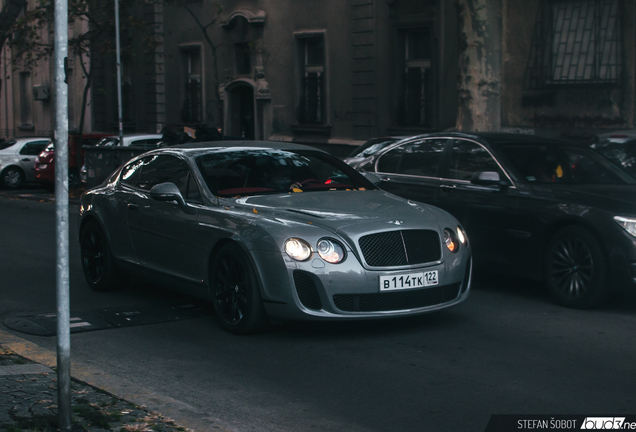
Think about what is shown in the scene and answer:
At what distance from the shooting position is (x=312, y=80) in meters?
24.6

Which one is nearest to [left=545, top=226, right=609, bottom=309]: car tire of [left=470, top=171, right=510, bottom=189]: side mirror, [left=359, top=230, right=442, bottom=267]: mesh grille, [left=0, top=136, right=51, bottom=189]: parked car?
[left=470, top=171, right=510, bottom=189]: side mirror

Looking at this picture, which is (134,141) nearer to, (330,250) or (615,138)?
(615,138)

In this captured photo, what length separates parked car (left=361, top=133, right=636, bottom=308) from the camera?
286 inches

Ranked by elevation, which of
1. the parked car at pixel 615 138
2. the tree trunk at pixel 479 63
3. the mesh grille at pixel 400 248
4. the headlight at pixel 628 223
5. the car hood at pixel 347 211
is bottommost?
the mesh grille at pixel 400 248

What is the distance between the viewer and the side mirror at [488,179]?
8.11 metres

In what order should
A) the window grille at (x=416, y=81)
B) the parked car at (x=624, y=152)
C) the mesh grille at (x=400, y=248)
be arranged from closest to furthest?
the mesh grille at (x=400, y=248) → the parked car at (x=624, y=152) → the window grille at (x=416, y=81)

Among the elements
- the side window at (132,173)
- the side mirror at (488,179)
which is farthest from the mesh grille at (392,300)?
the side window at (132,173)

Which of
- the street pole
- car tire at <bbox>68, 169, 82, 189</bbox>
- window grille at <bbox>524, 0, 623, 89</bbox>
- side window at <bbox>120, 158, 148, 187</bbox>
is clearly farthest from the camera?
car tire at <bbox>68, 169, 82, 189</bbox>

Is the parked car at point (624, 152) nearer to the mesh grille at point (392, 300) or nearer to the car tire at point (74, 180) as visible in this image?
the mesh grille at point (392, 300)

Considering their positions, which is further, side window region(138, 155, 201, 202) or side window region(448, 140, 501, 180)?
side window region(448, 140, 501, 180)

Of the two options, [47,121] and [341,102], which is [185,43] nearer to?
[341,102]

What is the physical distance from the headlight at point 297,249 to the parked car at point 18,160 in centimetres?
2052

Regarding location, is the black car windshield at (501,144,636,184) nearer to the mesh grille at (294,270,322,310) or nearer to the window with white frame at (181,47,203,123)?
the mesh grille at (294,270,322,310)

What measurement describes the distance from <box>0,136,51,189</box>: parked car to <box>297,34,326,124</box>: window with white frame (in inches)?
295
